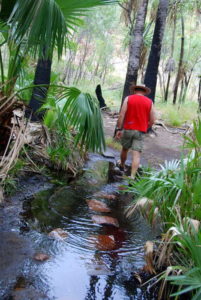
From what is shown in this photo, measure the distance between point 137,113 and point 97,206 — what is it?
215 centimetres

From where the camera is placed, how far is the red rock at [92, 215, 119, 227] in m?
4.32

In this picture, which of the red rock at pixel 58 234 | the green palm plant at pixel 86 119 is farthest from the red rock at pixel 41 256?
the green palm plant at pixel 86 119

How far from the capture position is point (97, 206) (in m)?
4.88

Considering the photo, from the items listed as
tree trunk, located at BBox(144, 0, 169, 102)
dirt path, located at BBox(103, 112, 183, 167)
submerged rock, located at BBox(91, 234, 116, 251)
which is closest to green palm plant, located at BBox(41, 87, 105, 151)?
submerged rock, located at BBox(91, 234, 116, 251)

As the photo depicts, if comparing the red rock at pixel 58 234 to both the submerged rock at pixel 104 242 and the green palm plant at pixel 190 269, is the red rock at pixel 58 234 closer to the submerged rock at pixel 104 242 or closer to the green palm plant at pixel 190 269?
the submerged rock at pixel 104 242

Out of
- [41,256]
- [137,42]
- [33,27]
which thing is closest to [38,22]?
[33,27]

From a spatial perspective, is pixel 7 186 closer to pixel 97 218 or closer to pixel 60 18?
pixel 97 218

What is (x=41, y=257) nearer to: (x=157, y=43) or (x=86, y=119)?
(x=86, y=119)

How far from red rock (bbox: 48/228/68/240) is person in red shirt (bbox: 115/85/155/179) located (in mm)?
2571

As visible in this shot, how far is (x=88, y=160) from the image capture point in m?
7.46

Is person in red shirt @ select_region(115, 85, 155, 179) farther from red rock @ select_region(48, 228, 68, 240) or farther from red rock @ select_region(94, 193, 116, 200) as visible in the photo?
red rock @ select_region(48, 228, 68, 240)

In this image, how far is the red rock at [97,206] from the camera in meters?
4.78

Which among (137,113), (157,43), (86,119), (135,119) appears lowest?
(135,119)

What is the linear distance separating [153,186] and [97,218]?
1.08m
